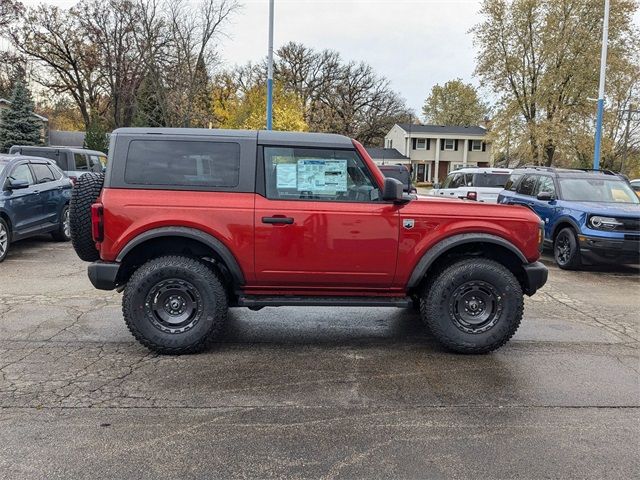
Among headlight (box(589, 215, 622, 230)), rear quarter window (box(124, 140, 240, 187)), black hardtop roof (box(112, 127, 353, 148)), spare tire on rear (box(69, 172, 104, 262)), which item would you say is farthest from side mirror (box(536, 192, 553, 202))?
spare tire on rear (box(69, 172, 104, 262))

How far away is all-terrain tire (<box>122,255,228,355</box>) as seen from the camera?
15.6 feet

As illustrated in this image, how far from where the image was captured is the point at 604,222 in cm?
940

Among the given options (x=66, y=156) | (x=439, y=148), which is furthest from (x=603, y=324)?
(x=439, y=148)

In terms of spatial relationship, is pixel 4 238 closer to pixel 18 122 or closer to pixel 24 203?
pixel 24 203

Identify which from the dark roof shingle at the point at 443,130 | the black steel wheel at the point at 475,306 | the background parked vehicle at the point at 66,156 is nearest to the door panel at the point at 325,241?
the black steel wheel at the point at 475,306

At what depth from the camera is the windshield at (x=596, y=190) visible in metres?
10.4

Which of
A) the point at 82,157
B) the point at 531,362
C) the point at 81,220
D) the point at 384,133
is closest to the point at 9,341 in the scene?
the point at 81,220

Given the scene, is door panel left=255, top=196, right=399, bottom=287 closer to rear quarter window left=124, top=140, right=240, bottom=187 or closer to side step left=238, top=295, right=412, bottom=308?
side step left=238, top=295, right=412, bottom=308

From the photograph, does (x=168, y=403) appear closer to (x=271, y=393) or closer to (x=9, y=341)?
(x=271, y=393)

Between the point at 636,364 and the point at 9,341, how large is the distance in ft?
19.3

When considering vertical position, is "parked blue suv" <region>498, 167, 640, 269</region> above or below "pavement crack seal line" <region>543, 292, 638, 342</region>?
above

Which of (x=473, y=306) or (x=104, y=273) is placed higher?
(x=104, y=273)

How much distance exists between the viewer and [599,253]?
370 inches

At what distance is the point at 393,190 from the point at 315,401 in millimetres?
1937
